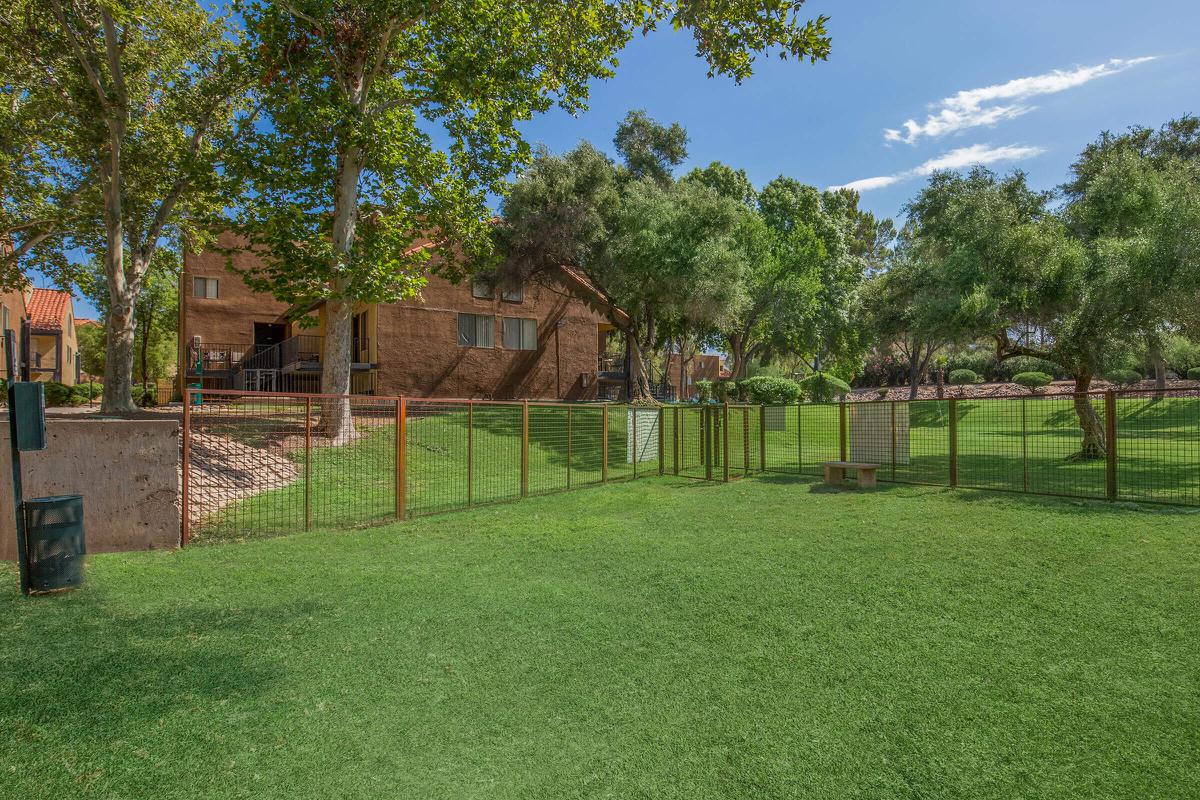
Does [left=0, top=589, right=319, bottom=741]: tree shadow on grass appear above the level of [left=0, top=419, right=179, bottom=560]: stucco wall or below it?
below

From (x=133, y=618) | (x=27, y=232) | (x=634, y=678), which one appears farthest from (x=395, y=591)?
(x=27, y=232)

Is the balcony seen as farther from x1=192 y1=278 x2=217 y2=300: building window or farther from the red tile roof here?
the red tile roof

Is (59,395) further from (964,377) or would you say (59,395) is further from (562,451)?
(964,377)

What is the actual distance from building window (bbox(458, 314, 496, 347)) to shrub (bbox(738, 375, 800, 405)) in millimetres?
10810

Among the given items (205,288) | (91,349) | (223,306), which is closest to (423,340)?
(223,306)

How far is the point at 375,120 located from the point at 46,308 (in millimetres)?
40032

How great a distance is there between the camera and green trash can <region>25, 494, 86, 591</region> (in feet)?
17.6

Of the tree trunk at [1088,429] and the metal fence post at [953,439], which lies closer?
the metal fence post at [953,439]

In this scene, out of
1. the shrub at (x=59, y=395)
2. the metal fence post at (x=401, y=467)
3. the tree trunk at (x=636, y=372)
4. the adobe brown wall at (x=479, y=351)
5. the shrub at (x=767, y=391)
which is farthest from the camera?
the shrub at (x=59, y=395)

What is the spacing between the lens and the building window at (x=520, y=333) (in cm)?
2711

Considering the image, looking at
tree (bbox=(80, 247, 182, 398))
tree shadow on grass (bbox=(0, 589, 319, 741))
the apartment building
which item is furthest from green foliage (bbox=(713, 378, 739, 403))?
tree (bbox=(80, 247, 182, 398))

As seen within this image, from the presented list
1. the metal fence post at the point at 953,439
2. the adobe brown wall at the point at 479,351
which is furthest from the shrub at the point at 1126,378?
the metal fence post at the point at 953,439

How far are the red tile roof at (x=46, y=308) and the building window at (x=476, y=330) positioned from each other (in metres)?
25.7

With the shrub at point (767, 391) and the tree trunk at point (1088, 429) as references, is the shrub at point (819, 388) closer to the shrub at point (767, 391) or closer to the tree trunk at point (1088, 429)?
the shrub at point (767, 391)
